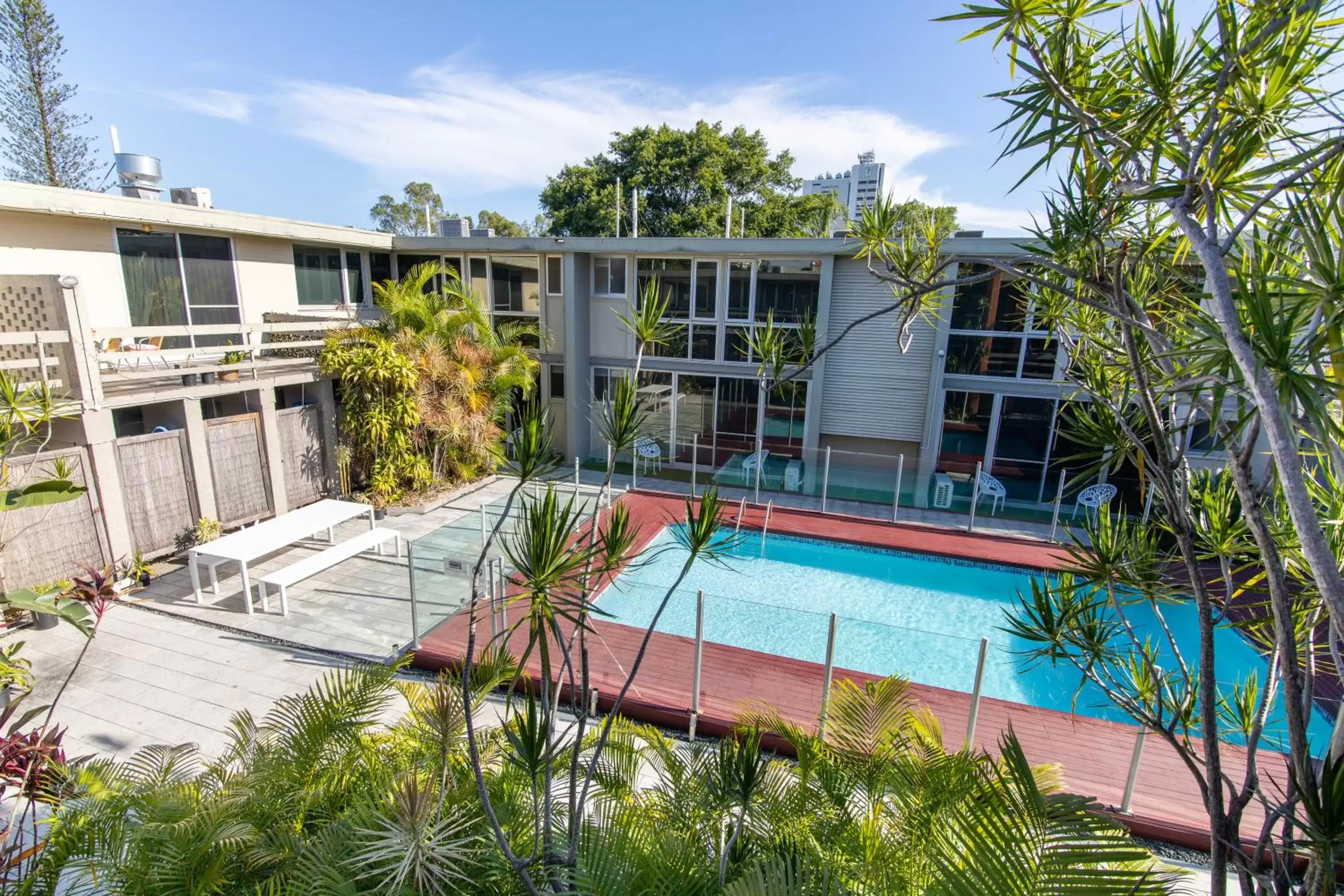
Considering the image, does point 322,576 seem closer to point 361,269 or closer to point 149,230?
point 149,230

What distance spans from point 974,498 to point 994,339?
316cm

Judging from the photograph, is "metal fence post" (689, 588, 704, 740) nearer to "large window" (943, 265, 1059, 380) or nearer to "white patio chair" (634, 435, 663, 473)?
"white patio chair" (634, 435, 663, 473)

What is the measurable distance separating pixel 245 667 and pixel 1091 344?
7484 millimetres

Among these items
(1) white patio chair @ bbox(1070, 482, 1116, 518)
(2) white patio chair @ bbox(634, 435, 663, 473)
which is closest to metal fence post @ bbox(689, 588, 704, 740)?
(2) white patio chair @ bbox(634, 435, 663, 473)

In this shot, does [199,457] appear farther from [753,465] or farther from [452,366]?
[753,465]

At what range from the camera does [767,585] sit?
940 cm

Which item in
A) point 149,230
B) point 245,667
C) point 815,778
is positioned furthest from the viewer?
point 149,230

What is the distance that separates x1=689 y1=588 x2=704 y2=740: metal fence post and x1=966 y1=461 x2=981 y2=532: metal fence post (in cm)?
663

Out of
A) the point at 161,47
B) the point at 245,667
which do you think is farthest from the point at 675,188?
the point at 245,667

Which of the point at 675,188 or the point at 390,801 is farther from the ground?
the point at 675,188

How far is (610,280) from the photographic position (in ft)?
44.1

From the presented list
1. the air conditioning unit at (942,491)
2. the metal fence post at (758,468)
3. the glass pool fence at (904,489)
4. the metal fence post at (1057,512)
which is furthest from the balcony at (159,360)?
the metal fence post at (1057,512)

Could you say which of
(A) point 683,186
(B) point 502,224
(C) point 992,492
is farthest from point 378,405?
(B) point 502,224

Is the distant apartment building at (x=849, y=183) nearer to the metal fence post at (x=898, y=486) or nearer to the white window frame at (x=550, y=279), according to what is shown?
the white window frame at (x=550, y=279)
